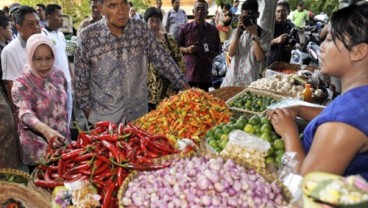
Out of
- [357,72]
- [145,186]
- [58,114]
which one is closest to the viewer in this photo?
[357,72]

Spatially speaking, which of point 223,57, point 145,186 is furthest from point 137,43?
point 223,57

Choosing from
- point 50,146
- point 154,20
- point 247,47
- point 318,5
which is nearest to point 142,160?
point 50,146

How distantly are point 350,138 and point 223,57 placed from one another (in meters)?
7.23

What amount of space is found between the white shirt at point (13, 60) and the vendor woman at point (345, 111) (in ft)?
11.7

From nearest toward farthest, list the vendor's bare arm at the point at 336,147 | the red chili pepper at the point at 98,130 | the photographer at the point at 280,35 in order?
the vendor's bare arm at the point at 336,147, the red chili pepper at the point at 98,130, the photographer at the point at 280,35

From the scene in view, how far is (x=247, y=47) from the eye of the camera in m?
5.28

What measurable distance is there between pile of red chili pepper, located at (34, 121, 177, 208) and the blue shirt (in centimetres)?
108

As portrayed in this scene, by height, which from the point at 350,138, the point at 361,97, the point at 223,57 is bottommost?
the point at 223,57

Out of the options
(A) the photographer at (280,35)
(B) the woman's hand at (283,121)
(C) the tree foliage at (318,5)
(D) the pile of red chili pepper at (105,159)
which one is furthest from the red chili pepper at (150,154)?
(C) the tree foliage at (318,5)

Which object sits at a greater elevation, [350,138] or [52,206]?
[350,138]

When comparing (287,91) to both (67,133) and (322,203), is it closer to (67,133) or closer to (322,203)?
(67,133)

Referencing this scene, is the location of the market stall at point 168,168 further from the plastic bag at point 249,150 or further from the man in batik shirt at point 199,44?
the man in batik shirt at point 199,44

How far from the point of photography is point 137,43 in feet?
11.6

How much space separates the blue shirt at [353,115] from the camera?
164 centimetres
